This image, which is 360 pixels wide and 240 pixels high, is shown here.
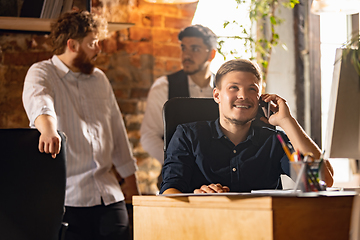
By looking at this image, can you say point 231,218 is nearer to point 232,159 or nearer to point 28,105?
point 232,159

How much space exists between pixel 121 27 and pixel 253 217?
2.09 meters

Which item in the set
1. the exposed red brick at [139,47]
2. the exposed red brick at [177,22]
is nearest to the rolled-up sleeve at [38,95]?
the exposed red brick at [139,47]

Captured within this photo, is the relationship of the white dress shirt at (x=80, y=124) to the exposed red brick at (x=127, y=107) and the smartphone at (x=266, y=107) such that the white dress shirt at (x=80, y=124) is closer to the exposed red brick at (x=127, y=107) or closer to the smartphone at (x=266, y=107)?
the exposed red brick at (x=127, y=107)

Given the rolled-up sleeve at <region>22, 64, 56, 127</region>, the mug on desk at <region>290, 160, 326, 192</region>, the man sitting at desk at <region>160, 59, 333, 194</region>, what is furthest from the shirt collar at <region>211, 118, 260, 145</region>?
the rolled-up sleeve at <region>22, 64, 56, 127</region>

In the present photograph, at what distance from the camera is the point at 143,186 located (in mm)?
2979

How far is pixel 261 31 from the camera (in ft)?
11.0

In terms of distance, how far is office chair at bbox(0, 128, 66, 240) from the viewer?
169cm

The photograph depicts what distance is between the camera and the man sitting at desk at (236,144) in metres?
1.69

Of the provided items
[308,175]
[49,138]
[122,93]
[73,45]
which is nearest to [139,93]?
[122,93]

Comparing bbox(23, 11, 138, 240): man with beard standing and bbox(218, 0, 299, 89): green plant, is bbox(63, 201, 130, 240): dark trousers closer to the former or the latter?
bbox(23, 11, 138, 240): man with beard standing

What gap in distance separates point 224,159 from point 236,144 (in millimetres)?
93

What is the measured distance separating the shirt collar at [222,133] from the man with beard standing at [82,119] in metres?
0.88

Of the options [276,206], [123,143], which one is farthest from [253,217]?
[123,143]

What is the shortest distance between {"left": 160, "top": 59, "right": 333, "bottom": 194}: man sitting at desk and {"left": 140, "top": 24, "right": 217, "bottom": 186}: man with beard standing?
1.02 metres
